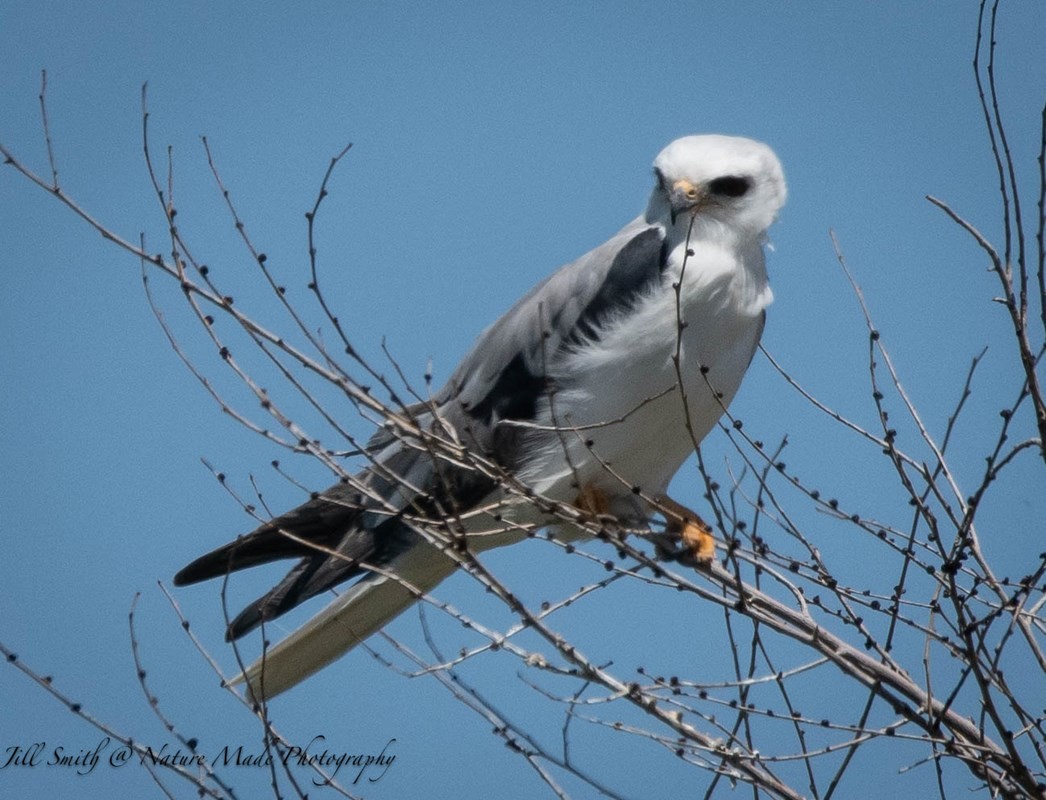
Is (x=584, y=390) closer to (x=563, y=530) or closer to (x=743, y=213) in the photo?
(x=563, y=530)

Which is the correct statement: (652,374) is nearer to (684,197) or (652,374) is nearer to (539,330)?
(539,330)

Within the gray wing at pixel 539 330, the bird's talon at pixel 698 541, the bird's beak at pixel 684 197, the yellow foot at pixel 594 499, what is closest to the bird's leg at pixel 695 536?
the bird's talon at pixel 698 541

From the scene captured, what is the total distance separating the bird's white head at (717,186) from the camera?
464 centimetres

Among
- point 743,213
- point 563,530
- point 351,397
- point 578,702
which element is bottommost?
point 578,702

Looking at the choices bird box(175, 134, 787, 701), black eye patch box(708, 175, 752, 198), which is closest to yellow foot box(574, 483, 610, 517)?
bird box(175, 134, 787, 701)

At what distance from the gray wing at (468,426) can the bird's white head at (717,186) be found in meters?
0.14

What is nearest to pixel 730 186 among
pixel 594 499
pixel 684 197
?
pixel 684 197

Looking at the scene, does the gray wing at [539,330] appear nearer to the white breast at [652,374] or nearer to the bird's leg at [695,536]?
the white breast at [652,374]

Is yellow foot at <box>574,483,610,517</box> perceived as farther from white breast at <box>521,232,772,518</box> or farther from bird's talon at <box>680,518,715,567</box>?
bird's talon at <box>680,518,715,567</box>

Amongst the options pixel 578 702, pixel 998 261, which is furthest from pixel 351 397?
pixel 998 261

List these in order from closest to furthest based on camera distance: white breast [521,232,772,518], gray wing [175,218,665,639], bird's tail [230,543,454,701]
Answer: white breast [521,232,772,518] < gray wing [175,218,665,639] < bird's tail [230,543,454,701]

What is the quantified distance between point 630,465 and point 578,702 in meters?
1.27

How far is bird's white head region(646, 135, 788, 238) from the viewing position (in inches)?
183

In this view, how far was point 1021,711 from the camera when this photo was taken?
11.6ft
